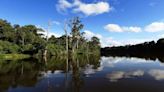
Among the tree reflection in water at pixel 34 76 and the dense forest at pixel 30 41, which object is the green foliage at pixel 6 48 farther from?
the tree reflection in water at pixel 34 76

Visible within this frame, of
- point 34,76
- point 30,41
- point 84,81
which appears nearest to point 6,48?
point 30,41

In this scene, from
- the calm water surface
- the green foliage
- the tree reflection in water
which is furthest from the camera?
the green foliage

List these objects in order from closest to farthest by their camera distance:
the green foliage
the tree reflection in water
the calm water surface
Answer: the calm water surface, the tree reflection in water, the green foliage

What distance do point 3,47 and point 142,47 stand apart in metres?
81.7

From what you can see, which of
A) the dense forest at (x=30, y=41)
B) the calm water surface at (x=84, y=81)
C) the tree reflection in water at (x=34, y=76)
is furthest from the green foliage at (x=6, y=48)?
the calm water surface at (x=84, y=81)

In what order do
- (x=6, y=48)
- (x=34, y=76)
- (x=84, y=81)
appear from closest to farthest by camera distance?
1. (x=84, y=81)
2. (x=34, y=76)
3. (x=6, y=48)

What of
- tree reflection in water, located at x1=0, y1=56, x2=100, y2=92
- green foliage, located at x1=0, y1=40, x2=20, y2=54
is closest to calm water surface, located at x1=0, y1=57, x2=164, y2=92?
tree reflection in water, located at x1=0, y1=56, x2=100, y2=92

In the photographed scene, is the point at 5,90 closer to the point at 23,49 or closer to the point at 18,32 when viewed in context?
the point at 23,49

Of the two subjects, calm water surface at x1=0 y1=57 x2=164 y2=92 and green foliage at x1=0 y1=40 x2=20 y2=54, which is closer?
calm water surface at x1=0 y1=57 x2=164 y2=92

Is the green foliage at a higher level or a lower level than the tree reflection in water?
higher

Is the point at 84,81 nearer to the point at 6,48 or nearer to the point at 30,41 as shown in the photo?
the point at 6,48

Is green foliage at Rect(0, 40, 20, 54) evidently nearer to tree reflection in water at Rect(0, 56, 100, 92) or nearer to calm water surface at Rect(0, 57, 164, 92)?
tree reflection in water at Rect(0, 56, 100, 92)

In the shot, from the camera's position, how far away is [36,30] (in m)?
105

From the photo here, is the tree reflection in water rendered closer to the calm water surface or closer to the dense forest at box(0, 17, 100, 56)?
the calm water surface
